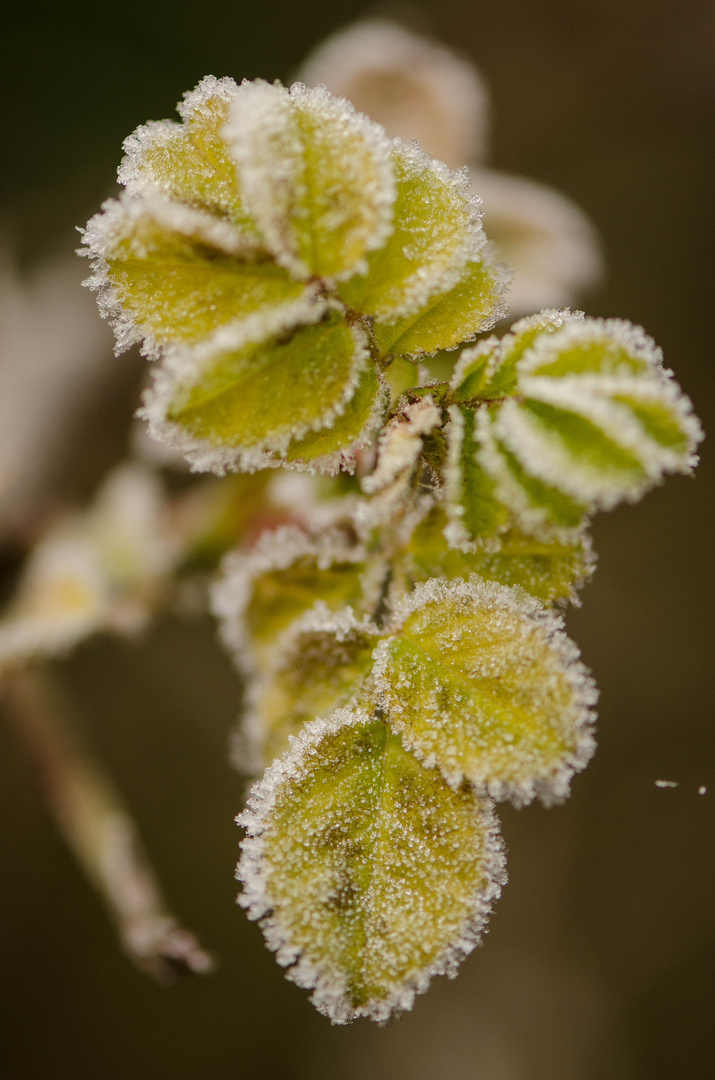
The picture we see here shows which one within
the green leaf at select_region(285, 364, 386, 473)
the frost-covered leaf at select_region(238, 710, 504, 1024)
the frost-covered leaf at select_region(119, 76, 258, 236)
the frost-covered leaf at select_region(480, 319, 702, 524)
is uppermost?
the frost-covered leaf at select_region(119, 76, 258, 236)

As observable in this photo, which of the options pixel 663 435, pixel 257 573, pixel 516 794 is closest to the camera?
pixel 663 435

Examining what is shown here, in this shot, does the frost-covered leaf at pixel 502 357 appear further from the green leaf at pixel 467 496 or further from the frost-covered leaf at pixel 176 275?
the frost-covered leaf at pixel 176 275

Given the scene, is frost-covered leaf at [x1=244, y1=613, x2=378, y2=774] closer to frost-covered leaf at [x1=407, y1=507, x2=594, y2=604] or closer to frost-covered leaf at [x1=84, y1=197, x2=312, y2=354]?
frost-covered leaf at [x1=407, y1=507, x2=594, y2=604]

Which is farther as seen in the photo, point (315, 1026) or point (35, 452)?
point (315, 1026)

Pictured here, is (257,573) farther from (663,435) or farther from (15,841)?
(15,841)

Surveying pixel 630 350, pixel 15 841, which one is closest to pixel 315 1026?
pixel 15 841

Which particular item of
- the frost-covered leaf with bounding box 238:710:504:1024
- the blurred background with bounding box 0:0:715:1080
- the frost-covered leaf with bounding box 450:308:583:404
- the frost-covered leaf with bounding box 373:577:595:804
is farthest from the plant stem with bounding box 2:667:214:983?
the blurred background with bounding box 0:0:715:1080
